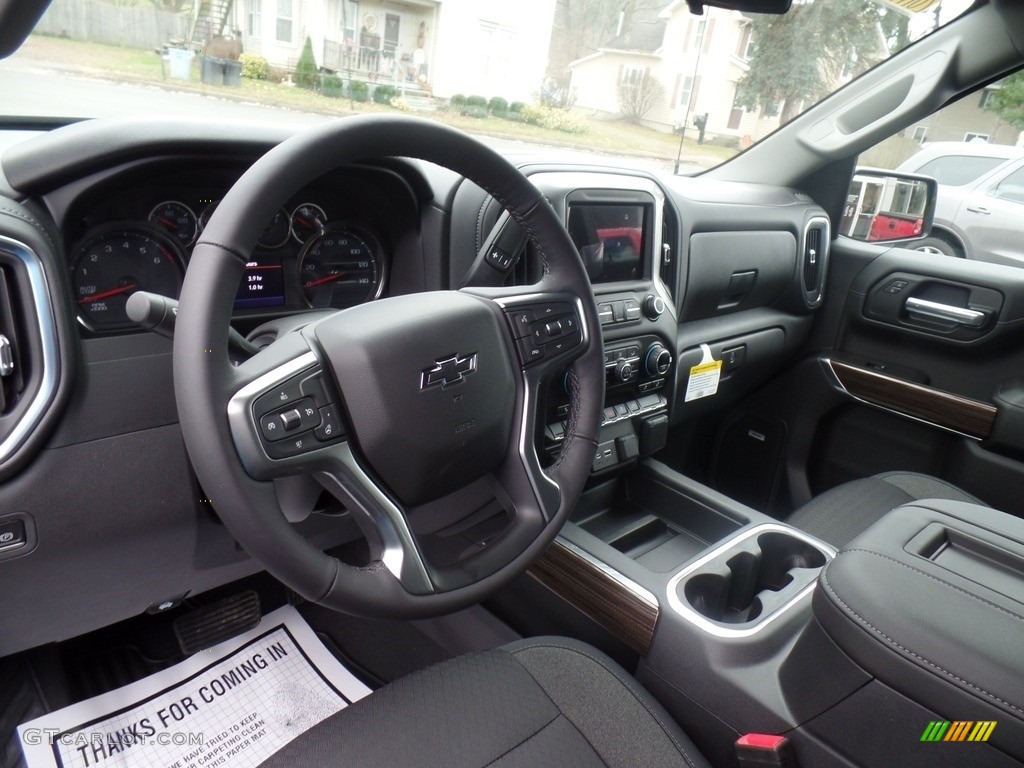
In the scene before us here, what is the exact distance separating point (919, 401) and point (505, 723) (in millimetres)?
1603

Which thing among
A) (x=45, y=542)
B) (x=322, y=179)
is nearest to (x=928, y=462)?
(x=322, y=179)

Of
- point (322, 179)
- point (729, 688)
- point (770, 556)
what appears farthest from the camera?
point (770, 556)

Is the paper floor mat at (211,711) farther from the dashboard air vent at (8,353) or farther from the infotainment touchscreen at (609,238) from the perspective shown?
the infotainment touchscreen at (609,238)

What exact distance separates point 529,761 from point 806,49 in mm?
1879

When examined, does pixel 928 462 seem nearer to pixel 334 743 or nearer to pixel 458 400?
pixel 458 400

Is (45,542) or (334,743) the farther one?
(45,542)

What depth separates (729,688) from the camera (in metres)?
1.12

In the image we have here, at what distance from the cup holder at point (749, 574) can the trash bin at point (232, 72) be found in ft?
3.72

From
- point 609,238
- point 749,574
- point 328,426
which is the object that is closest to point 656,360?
point 609,238

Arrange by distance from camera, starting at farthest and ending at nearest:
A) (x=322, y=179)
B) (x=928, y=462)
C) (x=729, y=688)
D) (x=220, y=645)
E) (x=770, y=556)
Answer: (x=928, y=462), (x=220, y=645), (x=770, y=556), (x=322, y=179), (x=729, y=688)

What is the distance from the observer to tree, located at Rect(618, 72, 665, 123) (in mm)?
1740

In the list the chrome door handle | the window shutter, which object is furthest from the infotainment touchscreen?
the chrome door handle

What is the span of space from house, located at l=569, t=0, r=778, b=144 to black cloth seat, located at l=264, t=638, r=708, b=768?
1182mm

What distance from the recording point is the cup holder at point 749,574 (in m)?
1.33
